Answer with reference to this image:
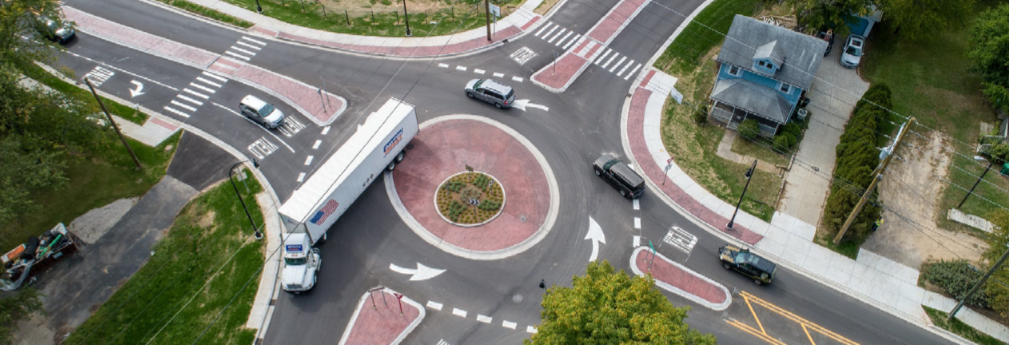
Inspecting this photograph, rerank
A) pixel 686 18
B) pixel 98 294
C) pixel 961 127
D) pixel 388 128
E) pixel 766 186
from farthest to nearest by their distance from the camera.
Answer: pixel 686 18
pixel 961 127
pixel 766 186
pixel 388 128
pixel 98 294

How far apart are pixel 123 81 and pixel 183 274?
2400 centimetres

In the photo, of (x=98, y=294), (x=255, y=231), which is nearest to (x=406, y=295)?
(x=255, y=231)

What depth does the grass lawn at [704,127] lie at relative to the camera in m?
46.8

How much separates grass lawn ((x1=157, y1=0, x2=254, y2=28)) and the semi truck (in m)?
25.0

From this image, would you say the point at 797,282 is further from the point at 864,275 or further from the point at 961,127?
the point at 961,127

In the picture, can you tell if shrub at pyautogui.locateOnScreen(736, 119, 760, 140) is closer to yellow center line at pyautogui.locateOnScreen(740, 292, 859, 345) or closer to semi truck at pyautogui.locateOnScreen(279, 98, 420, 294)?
yellow center line at pyautogui.locateOnScreen(740, 292, 859, 345)

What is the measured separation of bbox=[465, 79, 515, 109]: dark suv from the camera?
5141 centimetres

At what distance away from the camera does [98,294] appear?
39969 mm

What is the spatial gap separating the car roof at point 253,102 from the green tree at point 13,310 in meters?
20.8

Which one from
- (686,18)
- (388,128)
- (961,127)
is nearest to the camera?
(388,128)

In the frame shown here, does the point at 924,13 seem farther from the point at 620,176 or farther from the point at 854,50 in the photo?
the point at 620,176

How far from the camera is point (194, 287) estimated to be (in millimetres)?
40094

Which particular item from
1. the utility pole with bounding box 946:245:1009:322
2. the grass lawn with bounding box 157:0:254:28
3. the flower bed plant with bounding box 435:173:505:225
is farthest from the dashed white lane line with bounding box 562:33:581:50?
the utility pole with bounding box 946:245:1009:322

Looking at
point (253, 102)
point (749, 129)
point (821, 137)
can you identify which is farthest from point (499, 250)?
point (821, 137)
